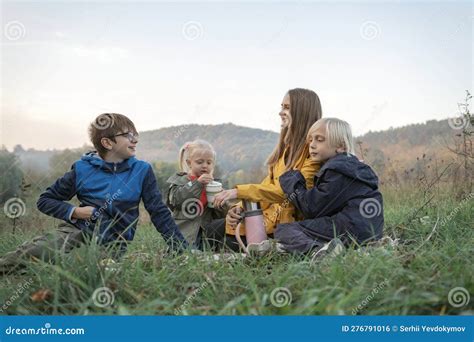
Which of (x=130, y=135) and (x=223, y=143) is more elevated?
(x=130, y=135)

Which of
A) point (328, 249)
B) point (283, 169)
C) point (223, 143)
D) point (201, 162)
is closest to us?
point (328, 249)

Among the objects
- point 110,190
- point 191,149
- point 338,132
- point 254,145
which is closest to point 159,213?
point 110,190

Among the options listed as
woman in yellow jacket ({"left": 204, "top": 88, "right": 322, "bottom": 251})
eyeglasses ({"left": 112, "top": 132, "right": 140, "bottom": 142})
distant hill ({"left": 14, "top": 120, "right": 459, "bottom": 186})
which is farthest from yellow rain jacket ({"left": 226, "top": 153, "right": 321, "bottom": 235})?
distant hill ({"left": 14, "top": 120, "right": 459, "bottom": 186})

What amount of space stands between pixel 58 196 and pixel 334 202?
6.35 feet

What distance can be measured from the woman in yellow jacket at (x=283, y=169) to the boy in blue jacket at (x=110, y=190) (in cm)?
48

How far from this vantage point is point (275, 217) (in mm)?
4090

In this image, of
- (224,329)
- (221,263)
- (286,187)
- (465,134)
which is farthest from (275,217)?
(465,134)

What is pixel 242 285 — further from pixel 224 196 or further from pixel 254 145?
pixel 254 145

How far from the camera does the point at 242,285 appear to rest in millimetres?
2711

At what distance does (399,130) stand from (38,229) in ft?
18.7

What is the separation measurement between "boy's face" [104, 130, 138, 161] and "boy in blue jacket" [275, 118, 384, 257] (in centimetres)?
115

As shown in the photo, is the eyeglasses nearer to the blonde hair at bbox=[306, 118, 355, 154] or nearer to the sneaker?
the blonde hair at bbox=[306, 118, 355, 154]

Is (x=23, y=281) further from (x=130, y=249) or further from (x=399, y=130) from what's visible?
(x=399, y=130)

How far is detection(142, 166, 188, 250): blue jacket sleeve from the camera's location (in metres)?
3.80
